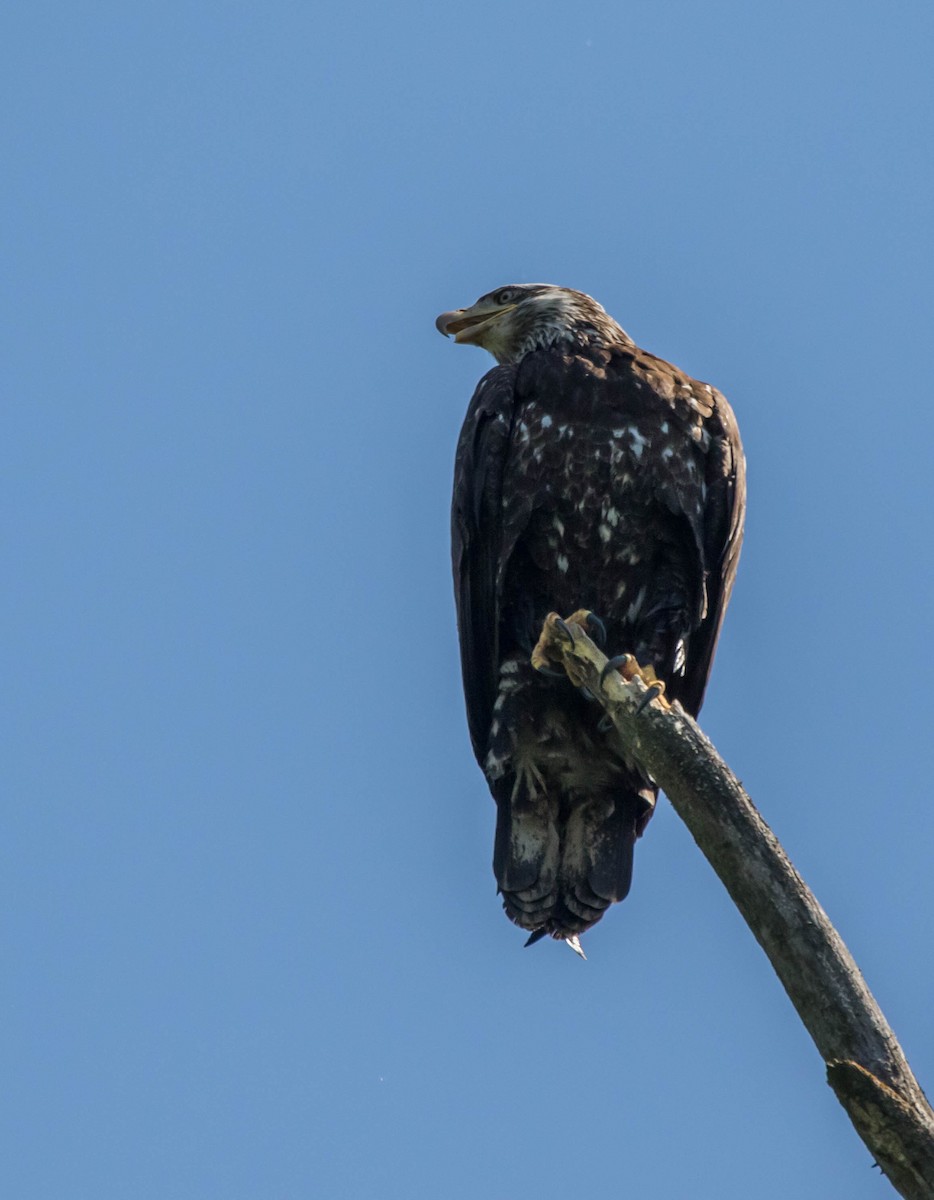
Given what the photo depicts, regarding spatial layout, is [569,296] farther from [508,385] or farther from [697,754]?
[697,754]

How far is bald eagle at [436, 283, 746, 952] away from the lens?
736 cm

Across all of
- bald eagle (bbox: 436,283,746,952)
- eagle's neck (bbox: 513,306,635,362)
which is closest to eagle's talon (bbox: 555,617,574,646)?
bald eagle (bbox: 436,283,746,952)

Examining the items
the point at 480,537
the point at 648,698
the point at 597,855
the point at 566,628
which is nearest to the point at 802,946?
the point at 648,698

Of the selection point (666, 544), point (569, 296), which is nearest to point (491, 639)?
point (666, 544)

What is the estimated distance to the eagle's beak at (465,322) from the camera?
357 inches

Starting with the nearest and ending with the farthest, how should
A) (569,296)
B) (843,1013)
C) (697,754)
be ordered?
(843,1013), (697,754), (569,296)

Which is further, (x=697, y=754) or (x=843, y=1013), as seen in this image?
(x=697, y=754)

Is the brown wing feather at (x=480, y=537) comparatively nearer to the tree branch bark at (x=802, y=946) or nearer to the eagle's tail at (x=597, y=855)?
the eagle's tail at (x=597, y=855)

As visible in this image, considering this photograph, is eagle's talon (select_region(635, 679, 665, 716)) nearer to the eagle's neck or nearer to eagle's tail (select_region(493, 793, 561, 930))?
eagle's tail (select_region(493, 793, 561, 930))

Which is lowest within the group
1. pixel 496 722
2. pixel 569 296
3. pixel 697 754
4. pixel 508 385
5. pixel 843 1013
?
pixel 843 1013

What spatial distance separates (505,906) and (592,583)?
1.42m

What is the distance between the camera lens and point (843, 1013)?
4203mm

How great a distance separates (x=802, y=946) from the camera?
14.3 feet

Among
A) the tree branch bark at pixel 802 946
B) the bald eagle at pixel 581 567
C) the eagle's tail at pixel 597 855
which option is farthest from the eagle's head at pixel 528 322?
the tree branch bark at pixel 802 946
